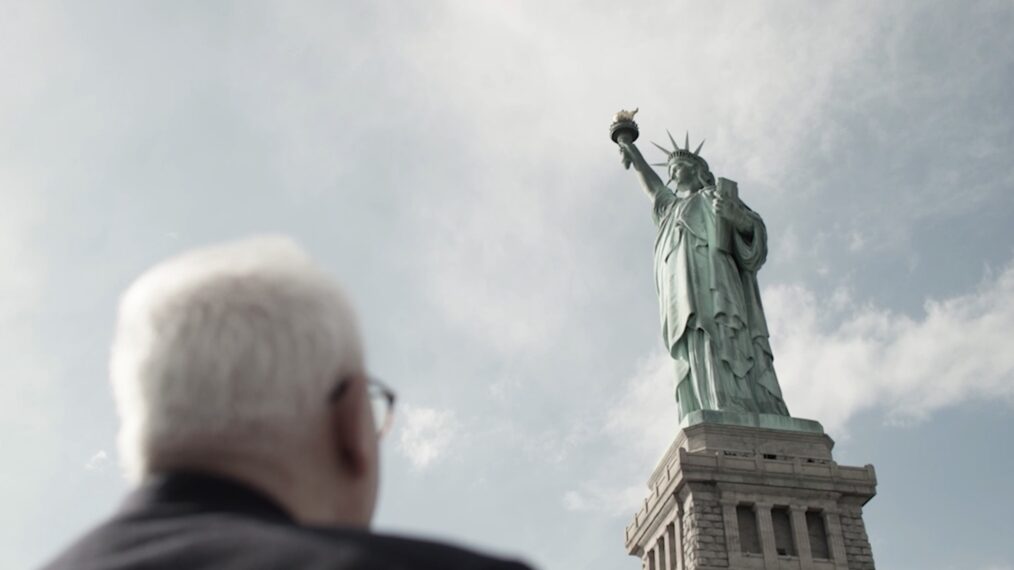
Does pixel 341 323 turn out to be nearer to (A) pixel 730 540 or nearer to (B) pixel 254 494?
(B) pixel 254 494

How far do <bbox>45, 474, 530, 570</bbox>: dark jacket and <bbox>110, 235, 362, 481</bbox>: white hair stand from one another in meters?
0.09

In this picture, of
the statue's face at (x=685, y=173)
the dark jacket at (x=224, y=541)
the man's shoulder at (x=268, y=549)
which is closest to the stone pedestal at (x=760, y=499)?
the statue's face at (x=685, y=173)

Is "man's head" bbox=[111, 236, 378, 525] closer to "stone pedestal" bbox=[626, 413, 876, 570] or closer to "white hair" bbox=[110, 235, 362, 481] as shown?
"white hair" bbox=[110, 235, 362, 481]

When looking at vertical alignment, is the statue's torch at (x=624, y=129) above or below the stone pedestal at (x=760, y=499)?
above

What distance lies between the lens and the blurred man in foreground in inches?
68.8

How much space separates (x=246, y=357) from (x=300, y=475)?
0.24 meters

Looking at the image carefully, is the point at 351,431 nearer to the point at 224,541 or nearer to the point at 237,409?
the point at 237,409

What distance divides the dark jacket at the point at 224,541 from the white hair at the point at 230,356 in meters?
0.09

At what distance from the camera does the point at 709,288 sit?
1260 inches

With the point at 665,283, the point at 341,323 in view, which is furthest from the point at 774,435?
the point at 341,323

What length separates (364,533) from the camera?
159cm

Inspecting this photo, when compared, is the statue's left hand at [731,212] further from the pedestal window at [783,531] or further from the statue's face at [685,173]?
the pedestal window at [783,531]

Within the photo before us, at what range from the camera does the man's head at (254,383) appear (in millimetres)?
1852

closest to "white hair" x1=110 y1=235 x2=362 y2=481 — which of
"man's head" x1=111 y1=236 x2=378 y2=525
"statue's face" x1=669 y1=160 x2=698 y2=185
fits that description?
"man's head" x1=111 y1=236 x2=378 y2=525
